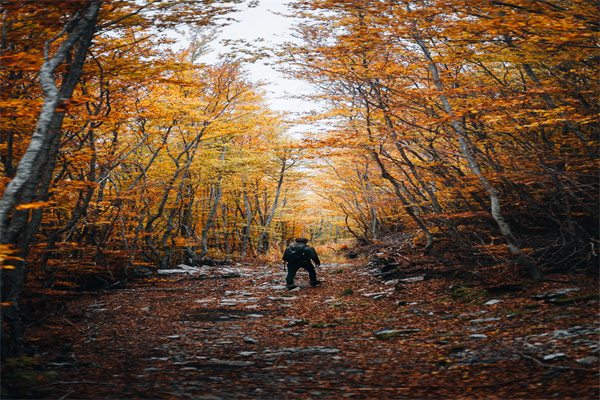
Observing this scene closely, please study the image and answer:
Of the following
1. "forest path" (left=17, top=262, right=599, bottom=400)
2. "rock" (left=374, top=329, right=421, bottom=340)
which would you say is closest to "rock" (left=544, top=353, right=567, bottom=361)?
"forest path" (left=17, top=262, right=599, bottom=400)

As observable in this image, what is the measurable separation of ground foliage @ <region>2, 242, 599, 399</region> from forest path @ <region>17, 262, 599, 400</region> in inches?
0.7

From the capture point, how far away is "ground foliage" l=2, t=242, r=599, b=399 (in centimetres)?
309

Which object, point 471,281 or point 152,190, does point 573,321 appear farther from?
point 152,190

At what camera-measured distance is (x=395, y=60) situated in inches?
315

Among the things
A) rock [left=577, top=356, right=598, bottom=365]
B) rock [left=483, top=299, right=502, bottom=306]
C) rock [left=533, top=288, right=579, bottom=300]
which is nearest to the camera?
rock [left=577, top=356, right=598, bottom=365]

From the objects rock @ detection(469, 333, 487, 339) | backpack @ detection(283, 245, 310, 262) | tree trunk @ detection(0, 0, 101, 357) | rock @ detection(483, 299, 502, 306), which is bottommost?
backpack @ detection(283, 245, 310, 262)

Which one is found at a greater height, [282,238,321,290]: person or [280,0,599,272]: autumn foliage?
[280,0,599,272]: autumn foliage

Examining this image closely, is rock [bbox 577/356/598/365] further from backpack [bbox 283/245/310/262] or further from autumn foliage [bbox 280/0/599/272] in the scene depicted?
backpack [bbox 283/245/310/262]

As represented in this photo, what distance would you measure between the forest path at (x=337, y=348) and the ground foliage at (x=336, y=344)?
18mm

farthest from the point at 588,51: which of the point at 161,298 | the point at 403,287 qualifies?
the point at 161,298

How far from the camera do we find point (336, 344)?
482 centimetres

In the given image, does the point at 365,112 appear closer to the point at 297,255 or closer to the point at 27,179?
the point at 297,255

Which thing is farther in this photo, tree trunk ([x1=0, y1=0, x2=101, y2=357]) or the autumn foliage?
the autumn foliage

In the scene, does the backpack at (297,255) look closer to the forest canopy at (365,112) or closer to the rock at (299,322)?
the forest canopy at (365,112)
